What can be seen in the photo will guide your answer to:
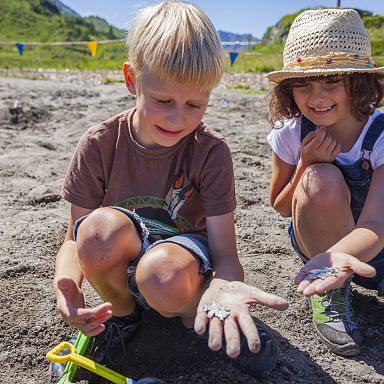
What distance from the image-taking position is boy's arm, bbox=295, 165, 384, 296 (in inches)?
47.3

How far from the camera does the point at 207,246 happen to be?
1542 mm

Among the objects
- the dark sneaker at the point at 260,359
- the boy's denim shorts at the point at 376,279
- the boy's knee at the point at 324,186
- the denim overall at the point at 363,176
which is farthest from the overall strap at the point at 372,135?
the dark sneaker at the point at 260,359

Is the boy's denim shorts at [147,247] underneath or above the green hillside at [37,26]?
underneath

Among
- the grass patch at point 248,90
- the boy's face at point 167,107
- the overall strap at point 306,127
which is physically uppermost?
the boy's face at point 167,107

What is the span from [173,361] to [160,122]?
706 millimetres

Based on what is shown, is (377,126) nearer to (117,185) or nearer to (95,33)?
(117,185)

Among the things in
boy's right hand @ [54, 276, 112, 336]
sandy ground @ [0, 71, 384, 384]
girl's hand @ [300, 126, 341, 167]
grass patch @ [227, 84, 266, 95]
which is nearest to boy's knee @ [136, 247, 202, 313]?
boy's right hand @ [54, 276, 112, 336]

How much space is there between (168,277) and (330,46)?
2.95ft

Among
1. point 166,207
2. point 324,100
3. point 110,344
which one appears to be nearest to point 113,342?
point 110,344

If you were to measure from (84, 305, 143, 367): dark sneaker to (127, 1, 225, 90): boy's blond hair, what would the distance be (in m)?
0.75

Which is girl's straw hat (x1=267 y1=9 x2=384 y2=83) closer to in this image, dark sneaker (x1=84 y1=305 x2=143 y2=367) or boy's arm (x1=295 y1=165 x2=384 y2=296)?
boy's arm (x1=295 y1=165 x2=384 y2=296)

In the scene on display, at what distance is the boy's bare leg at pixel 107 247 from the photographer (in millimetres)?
1329

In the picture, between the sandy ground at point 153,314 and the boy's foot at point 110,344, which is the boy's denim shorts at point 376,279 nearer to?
the sandy ground at point 153,314

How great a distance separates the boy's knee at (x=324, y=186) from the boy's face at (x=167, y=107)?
0.45 m
